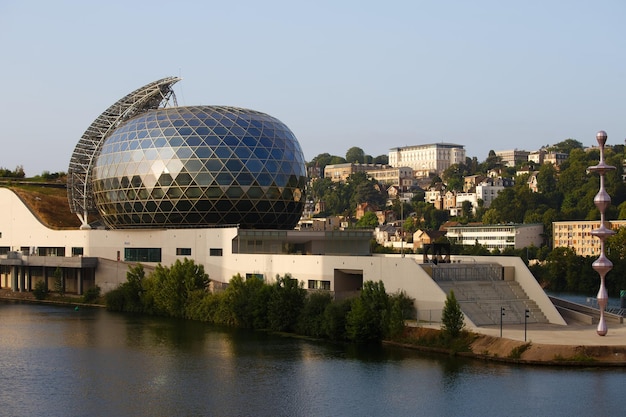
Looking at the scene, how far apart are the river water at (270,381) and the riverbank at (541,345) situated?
1.01 meters

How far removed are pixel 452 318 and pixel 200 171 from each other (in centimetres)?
3441

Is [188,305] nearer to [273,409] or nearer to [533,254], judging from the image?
[273,409]

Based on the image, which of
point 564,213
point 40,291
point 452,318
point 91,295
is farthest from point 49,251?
point 564,213

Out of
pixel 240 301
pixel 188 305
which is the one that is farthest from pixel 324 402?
pixel 188 305

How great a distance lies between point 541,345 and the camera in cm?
4806

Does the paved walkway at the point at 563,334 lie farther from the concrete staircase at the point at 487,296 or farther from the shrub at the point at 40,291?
the shrub at the point at 40,291

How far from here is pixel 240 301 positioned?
65.2 m

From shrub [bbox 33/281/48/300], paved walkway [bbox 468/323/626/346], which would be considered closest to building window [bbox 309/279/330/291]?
paved walkway [bbox 468/323/626/346]

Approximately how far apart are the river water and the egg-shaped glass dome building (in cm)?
2309

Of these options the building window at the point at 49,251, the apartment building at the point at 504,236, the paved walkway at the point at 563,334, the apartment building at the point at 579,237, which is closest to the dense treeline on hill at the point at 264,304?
the paved walkway at the point at 563,334

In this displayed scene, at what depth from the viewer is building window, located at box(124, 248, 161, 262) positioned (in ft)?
273

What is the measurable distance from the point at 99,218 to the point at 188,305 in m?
28.9

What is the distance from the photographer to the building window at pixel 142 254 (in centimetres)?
8312

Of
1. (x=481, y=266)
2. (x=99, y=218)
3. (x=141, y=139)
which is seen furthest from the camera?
(x=99, y=218)
